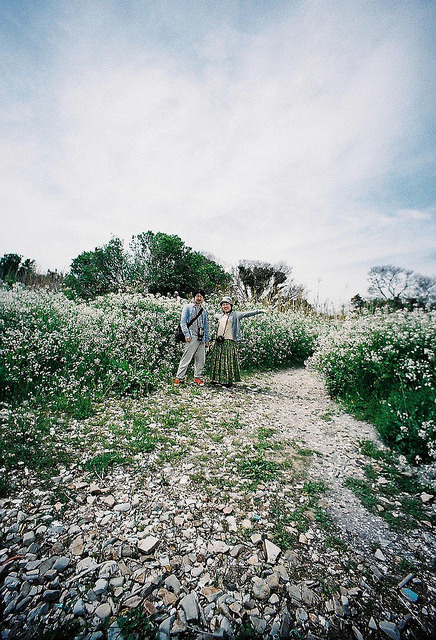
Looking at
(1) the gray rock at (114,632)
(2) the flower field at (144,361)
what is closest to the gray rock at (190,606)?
(1) the gray rock at (114,632)

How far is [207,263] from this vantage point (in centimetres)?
2295

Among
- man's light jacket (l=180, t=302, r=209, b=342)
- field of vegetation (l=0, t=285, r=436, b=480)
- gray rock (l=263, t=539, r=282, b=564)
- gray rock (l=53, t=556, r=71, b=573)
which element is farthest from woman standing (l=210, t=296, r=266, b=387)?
gray rock (l=53, t=556, r=71, b=573)

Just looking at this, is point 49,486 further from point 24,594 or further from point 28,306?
point 28,306

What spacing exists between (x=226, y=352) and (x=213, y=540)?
590cm

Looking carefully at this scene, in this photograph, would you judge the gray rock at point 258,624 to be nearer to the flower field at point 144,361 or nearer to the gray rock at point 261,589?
the gray rock at point 261,589

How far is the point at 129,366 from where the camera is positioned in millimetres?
7566

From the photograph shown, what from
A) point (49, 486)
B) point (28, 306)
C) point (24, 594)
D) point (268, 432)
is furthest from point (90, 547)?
point (28, 306)

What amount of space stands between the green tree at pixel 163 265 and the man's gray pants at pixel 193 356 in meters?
10.5

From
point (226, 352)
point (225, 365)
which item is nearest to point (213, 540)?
point (225, 365)

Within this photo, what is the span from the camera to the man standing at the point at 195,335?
854 centimetres

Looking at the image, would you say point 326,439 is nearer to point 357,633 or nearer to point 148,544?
point 357,633

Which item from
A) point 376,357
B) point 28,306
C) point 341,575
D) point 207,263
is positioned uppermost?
point 207,263

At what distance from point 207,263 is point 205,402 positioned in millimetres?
17112

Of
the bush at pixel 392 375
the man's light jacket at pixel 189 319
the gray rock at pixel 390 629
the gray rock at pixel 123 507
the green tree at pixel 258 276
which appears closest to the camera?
the gray rock at pixel 390 629
